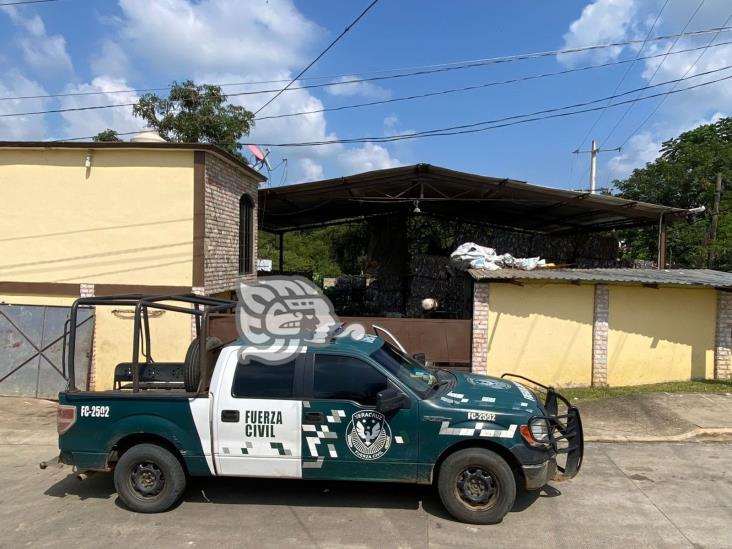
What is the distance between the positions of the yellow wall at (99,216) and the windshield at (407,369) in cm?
556

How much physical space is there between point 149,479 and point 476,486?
2955mm

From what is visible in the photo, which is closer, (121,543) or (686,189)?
(121,543)

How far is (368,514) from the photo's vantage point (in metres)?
4.73

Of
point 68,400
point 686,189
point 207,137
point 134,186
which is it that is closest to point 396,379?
point 68,400

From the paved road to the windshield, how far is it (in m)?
1.09

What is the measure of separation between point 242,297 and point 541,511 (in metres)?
7.23

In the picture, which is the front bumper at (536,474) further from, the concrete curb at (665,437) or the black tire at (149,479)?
the black tire at (149,479)

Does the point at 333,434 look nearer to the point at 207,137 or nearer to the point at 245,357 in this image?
the point at 245,357

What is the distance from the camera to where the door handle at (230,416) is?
4.70 metres

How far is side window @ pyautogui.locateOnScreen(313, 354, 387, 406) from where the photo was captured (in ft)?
15.3

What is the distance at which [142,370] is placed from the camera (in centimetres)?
609

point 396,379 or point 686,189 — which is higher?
point 686,189

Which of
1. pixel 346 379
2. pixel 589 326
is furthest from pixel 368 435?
pixel 589 326

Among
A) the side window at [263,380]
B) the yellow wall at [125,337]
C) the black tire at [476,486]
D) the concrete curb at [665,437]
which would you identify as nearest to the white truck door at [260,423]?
the side window at [263,380]
